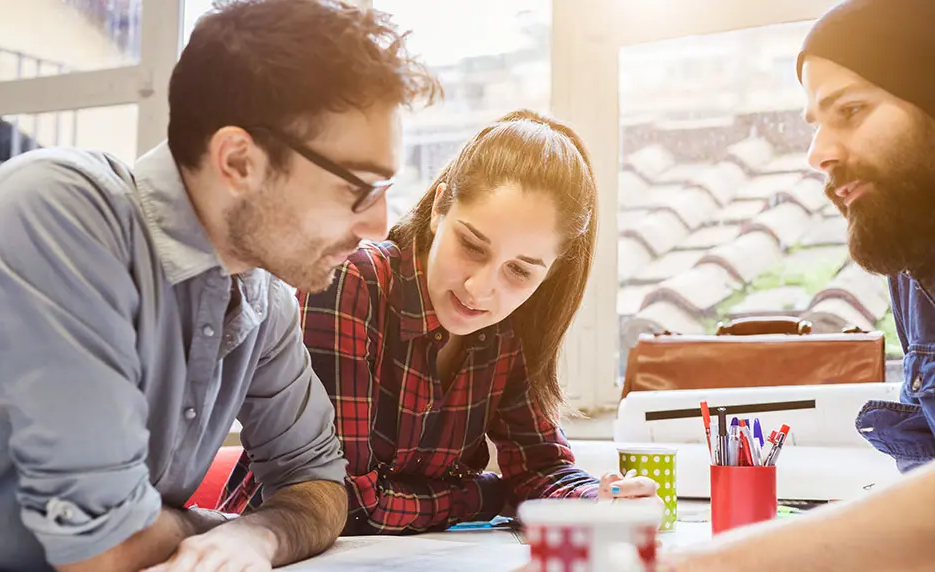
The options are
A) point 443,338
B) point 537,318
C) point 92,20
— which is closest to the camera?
point 443,338

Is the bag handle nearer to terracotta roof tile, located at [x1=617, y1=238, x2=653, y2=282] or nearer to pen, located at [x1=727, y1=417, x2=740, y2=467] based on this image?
terracotta roof tile, located at [x1=617, y1=238, x2=653, y2=282]

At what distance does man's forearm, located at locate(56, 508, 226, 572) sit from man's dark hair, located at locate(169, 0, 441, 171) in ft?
1.32

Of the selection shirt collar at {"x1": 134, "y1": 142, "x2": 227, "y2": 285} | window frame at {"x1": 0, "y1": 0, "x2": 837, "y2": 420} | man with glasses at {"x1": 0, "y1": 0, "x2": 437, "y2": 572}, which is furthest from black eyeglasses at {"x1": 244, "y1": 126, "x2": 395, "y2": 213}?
window frame at {"x1": 0, "y1": 0, "x2": 837, "y2": 420}

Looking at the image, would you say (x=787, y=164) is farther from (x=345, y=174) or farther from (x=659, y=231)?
(x=345, y=174)

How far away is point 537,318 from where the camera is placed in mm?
1710

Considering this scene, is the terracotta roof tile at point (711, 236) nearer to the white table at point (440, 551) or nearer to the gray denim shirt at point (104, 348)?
the white table at point (440, 551)

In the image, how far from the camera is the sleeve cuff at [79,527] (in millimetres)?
844

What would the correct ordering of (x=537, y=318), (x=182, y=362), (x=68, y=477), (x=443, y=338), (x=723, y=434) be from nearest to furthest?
(x=68, y=477) < (x=182, y=362) < (x=723, y=434) < (x=443, y=338) < (x=537, y=318)

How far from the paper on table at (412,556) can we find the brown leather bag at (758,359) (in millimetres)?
1137

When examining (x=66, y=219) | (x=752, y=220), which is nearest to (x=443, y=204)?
(x=66, y=219)

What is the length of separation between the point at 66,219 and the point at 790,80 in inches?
95.9

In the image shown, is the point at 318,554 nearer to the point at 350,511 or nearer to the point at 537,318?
the point at 350,511

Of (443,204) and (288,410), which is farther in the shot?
(443,204)

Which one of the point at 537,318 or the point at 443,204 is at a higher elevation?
the point at 443,204
